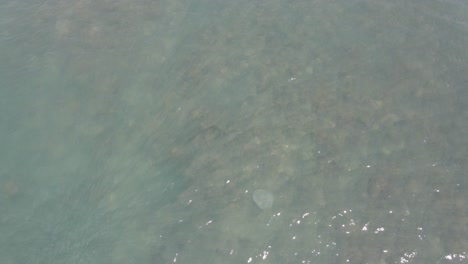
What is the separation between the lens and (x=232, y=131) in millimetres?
6000

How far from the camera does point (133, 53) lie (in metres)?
6.85

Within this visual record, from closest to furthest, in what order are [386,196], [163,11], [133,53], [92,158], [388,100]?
[386,196] → [92,158] → [388,100] → [133,53] → [163,11]

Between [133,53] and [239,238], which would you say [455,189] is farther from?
[133,53]

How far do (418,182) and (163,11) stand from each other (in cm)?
472

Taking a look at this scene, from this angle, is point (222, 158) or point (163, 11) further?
point (163, 11)

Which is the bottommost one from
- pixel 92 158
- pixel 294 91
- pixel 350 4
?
pixel 92 158

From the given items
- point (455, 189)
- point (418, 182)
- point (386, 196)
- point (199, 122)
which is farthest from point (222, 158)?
point (455, 189)

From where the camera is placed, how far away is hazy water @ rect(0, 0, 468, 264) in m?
5.16

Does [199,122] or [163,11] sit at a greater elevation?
[163,11]

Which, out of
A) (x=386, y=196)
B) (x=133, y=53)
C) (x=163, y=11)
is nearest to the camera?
(x=386, y=196)

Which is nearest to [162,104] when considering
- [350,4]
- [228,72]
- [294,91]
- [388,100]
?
[228,72]

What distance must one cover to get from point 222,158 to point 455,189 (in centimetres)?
285

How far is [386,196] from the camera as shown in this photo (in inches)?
213

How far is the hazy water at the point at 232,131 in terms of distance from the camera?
203 inches
